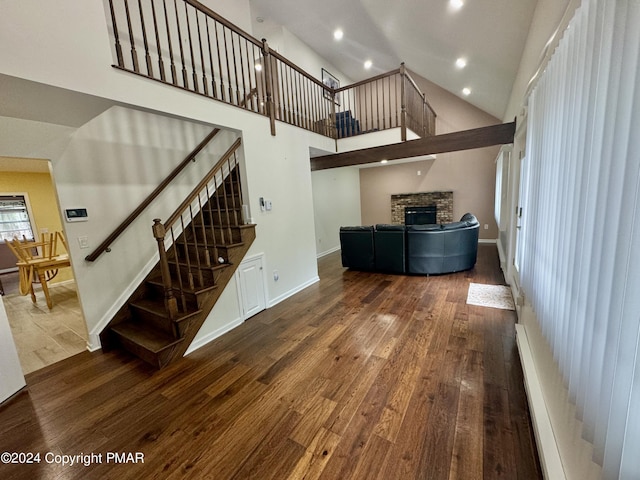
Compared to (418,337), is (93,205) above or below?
above

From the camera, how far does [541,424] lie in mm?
1388

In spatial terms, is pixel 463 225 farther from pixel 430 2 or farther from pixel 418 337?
pixel 430 2

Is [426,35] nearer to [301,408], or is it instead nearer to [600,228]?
[600,228]

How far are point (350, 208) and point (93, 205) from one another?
622 centimetres

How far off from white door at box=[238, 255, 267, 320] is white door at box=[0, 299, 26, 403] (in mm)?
1852

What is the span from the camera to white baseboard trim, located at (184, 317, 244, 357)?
2.56 m

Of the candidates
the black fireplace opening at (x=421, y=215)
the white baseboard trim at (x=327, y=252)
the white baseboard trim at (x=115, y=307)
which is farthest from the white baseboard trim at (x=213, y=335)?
the black fireplace opening at (x=421, y=215)

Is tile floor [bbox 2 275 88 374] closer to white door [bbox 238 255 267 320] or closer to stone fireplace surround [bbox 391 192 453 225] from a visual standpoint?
white door [bbox 238 255 267 320]

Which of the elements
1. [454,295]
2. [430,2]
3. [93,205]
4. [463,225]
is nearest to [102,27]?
[93,205]

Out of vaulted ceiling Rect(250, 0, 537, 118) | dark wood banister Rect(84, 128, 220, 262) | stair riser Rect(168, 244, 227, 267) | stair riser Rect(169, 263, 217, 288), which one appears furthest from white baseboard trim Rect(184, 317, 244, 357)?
vaulted ceiling Rect(250, 0, 537, 118)

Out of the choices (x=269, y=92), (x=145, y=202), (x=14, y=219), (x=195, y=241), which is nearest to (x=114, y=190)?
(x=145, y=202)

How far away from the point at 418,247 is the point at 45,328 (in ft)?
17.3

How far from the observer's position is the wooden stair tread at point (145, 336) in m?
2.35

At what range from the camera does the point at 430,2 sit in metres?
3.26
